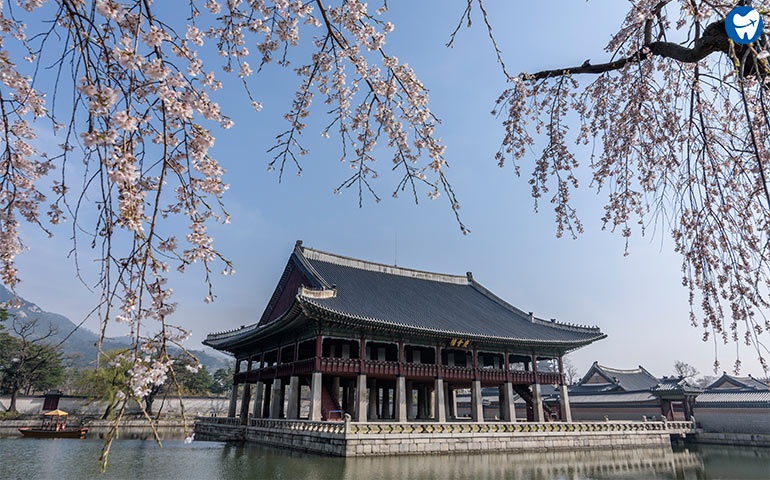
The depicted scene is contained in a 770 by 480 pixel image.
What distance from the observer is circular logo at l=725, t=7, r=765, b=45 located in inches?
119

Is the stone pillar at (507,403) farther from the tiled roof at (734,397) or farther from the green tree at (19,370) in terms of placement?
the green tree at (19,370)

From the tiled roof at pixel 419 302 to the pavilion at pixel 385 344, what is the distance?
10 cm

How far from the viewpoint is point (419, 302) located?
99.7 feet

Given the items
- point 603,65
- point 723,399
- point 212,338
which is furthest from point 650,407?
point 603,65

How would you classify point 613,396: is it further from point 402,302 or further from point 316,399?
point 316,399

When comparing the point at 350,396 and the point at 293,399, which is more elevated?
the point at 350,396

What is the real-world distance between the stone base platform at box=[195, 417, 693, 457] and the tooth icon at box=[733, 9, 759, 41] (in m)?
17.6

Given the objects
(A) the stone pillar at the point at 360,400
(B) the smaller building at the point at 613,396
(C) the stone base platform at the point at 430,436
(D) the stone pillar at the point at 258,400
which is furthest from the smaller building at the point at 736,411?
(D) the stone pillar at the point at 258,400

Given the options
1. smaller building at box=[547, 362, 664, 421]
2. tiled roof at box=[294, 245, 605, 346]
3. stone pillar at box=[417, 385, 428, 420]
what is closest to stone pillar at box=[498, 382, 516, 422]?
tiled roof at box=[294, 245, 605, 346]

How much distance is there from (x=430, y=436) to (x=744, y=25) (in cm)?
1975

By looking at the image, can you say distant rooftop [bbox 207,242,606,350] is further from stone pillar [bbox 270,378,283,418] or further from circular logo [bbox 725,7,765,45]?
circular logo [bbox 725,7,765,45]

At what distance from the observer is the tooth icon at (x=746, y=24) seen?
3.07m

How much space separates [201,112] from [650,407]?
136 feet

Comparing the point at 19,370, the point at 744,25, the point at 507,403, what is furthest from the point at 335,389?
the point at 19,370
